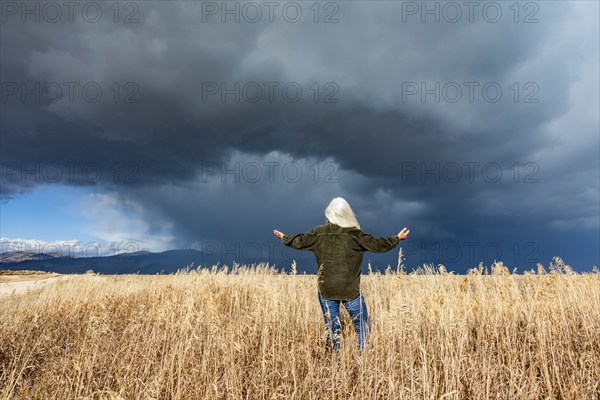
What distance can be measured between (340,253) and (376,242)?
522 millimetres

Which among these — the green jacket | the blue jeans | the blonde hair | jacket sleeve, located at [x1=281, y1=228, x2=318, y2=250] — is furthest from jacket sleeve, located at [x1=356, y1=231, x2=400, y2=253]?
the blue jeans

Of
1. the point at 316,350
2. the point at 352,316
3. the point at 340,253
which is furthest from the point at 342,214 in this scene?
the point at 316,350

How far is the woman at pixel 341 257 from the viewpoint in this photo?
4906 millimetres

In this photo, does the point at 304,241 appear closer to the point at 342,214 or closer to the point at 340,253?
the point at 340,253

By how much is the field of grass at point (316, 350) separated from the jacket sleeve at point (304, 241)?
1264mm

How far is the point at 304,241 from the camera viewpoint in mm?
5180

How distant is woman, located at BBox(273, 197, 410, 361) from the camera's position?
491 cm

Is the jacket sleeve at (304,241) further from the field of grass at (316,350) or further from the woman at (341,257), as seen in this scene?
the field of grass at (316,350)

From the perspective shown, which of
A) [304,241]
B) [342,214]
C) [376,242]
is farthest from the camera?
[304,241]

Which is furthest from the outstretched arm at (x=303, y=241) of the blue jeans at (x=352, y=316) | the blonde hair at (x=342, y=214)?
the blue jeans at (x=352, y=316)

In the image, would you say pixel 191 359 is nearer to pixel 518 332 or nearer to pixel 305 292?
pixel 305 292

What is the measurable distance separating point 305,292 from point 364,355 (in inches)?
178

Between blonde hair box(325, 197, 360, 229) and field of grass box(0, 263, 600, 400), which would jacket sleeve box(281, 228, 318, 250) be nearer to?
blonde hair box(325, 197, 360, 229)

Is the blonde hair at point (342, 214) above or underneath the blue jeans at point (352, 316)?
above
